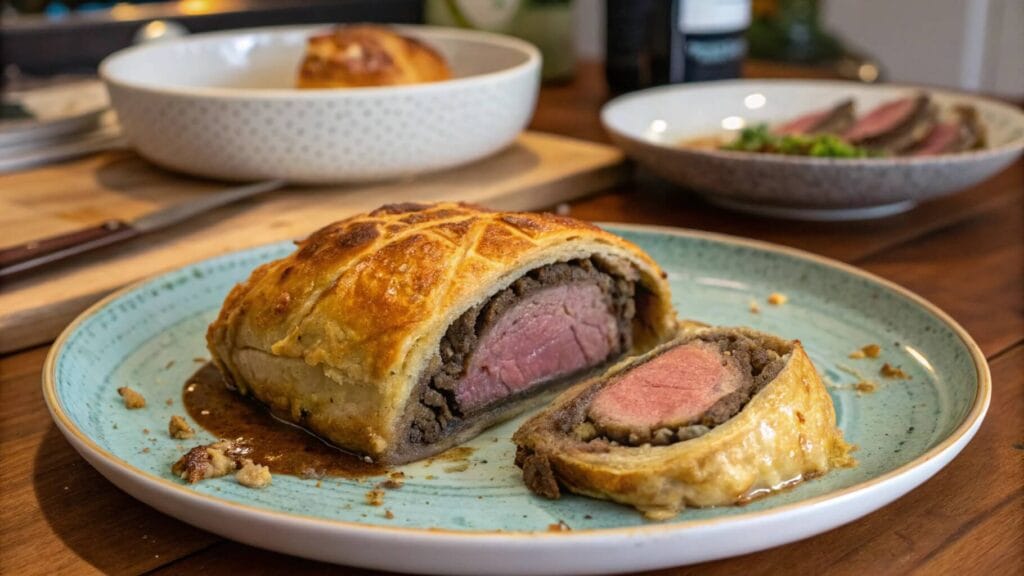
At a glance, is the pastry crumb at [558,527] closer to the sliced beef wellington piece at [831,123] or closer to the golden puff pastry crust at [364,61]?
the golden puff pastry crust at [364,61]

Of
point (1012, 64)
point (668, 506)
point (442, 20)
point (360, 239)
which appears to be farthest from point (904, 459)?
point (1012, 64)

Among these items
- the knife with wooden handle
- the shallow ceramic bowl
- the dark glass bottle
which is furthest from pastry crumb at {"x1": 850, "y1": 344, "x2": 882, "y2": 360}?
the dark glass bottle

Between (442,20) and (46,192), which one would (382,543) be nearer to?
(46,192)

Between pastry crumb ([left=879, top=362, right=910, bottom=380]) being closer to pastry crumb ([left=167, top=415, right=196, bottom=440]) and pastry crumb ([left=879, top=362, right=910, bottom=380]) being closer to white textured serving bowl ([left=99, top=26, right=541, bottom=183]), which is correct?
pastry crumb ([left=167, top=415, right=196, bottom=440])

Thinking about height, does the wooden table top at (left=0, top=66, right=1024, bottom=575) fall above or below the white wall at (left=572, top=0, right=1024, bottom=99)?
above

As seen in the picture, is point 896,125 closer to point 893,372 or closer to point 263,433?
point 893,372

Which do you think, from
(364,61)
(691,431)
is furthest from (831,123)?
(691,431)
